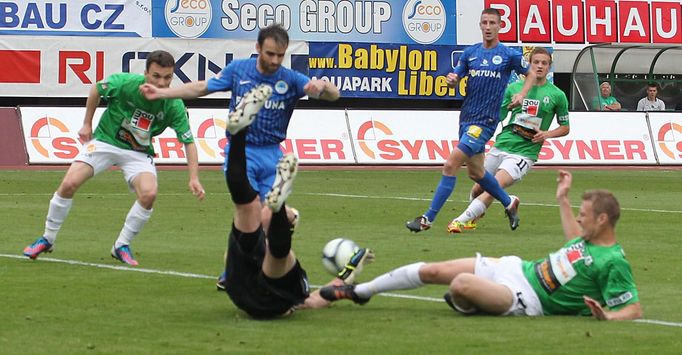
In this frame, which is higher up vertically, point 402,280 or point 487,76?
point 487,76

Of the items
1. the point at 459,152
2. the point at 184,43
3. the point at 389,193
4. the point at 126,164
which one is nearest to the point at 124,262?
the point at 126,164

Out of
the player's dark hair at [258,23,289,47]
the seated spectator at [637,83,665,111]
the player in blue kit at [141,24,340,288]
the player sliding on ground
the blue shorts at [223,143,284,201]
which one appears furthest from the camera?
the seated spectator at [637,83,665,111]

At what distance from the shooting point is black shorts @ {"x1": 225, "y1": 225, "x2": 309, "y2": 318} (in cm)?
907

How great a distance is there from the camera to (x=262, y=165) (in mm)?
10602

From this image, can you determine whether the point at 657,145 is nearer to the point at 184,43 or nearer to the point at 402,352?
the point at 184,43

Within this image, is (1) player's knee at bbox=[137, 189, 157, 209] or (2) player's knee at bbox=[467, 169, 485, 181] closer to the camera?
(1) player's knee at bbox=[137, 189, 157, 209]

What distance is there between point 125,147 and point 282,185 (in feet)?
14.1

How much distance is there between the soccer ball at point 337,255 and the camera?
1007 centimetres

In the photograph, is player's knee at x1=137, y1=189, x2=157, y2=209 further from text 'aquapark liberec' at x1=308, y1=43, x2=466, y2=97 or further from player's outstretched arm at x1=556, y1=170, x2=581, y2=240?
text 'aquapark liberec' at x1=308, y1=43, x2=466, y2=97

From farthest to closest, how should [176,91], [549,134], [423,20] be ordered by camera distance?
[423,20] → [549,134] → [176,91]

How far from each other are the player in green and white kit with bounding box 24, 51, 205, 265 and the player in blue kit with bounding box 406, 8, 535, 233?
13.1 ft

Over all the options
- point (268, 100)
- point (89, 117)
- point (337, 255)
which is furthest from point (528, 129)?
point (337, 255)

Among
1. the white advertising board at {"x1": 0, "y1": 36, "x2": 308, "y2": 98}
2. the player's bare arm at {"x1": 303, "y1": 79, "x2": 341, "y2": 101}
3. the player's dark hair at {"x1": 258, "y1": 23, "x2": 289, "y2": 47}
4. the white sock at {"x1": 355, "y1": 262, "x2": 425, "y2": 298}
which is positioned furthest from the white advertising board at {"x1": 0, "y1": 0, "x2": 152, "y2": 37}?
the white sock at {"x1": 355, "y1": 262, "x2": 425, "y2": 298}

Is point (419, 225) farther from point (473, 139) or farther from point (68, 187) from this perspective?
point (68, 187)
